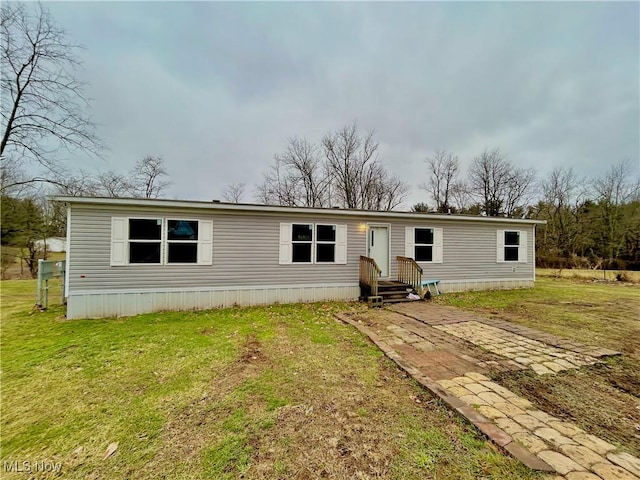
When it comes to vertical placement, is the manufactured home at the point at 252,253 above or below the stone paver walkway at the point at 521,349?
above

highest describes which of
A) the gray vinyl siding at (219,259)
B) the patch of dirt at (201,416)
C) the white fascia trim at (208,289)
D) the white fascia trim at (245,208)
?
the white fascia trim at (245,208)

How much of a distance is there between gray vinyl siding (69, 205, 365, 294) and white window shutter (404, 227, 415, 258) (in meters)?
1.77

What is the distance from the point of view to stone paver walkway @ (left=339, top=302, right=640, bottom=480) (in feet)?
6.73

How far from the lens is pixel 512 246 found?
11.0 meters

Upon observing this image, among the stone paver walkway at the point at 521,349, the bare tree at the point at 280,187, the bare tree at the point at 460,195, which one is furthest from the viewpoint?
the bare tree at the point at 460,195

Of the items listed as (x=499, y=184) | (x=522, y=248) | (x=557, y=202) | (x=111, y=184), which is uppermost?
(x=499, y=184)

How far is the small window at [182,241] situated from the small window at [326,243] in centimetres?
376

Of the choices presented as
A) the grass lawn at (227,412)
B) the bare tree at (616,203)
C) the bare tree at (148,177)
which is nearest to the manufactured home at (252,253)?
the grass lawn at (227,412)

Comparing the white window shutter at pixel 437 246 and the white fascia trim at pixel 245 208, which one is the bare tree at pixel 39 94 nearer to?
the white fascia trim at pixel 245 208

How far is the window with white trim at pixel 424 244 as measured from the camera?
970 centimetres

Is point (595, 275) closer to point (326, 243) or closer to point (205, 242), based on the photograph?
point (326, 243)

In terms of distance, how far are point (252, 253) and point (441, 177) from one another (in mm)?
23389

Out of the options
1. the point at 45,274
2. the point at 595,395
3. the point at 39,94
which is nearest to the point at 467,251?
the point at 595,395

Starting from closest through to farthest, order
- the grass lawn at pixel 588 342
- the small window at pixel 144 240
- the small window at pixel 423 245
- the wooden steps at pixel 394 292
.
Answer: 1. the grass lawn at pixel 588 342
2. the small window at pixel 144 240
3. the wooden steps at pixel 394 292
4. the small window at pixel 423 245
